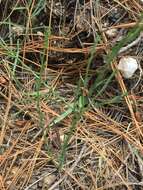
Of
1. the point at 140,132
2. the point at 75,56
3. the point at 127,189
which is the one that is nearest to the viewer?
the point at 127,189

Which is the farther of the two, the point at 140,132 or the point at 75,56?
the point at 75,56

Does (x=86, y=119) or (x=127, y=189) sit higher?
(x=86, y=119)

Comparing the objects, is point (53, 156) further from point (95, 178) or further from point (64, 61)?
point (64, 61)

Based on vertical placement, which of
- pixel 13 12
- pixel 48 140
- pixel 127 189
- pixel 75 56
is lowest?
pixel 127 189

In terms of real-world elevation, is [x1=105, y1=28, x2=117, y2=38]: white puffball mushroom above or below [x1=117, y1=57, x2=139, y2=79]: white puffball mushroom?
above

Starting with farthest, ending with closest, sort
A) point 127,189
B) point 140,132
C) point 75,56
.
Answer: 1. point 75,56
2. point 140,132
3. point 127,189

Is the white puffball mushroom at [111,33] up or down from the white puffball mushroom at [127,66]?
up

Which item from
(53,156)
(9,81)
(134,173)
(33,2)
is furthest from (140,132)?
(33,2)

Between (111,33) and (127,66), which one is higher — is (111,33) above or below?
above
